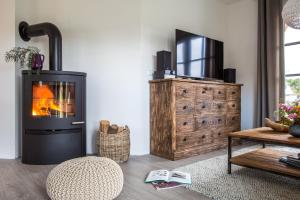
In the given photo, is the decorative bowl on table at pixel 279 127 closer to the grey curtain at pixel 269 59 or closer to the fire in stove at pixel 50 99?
the grey curtain at pixel 269 59

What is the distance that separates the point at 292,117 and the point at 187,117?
1306mm

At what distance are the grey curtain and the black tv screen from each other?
29.3 inches

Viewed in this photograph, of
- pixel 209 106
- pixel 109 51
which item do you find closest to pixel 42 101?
pixel 109 51

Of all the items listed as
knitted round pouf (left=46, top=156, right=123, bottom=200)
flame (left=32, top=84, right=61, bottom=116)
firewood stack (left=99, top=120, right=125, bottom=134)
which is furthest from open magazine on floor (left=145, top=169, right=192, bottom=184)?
flame (left=32, top=84, right=61, bottom=116)

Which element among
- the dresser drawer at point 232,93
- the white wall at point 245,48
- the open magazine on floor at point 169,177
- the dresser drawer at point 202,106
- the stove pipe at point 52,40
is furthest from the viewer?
the white wall at point 245,48

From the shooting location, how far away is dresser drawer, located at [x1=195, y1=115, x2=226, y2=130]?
11.3ft

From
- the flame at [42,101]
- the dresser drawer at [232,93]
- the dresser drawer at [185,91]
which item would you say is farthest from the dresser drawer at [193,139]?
the flame at [42,101]

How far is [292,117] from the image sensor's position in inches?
91.8

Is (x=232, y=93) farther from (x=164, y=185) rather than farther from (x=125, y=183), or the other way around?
(x=125, y=183)

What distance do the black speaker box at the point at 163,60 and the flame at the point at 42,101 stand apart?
1.51m

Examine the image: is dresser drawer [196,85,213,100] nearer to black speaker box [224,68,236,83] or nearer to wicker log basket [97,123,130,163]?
black speaker box [224,68,236,83]

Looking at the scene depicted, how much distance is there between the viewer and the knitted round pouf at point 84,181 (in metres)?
1.69

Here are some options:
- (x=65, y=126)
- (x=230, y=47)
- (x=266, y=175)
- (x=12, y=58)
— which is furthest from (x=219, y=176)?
(x=230, y=47)

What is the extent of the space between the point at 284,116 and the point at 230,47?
266 centimetres
